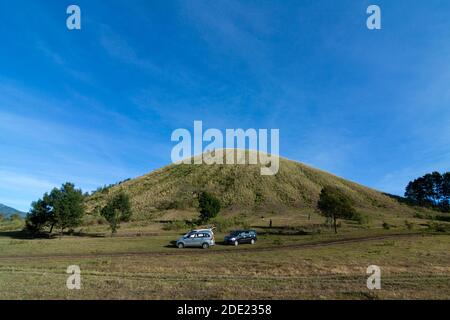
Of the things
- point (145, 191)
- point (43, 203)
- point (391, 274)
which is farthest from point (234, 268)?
point (145, 191)

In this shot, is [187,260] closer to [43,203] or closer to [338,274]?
[338,274]

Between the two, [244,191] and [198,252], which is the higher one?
[244,191]

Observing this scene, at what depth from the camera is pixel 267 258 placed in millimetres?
27656

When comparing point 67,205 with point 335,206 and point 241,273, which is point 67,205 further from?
→ point 335,206

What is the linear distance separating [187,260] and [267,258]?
6.89m

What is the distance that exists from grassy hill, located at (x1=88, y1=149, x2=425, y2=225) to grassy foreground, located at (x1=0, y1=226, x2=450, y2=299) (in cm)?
4944

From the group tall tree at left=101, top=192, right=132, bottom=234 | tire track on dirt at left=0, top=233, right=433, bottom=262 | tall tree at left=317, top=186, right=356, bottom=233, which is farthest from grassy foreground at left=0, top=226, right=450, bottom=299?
tall tree at left=101, top=192, right=132, bottom=234

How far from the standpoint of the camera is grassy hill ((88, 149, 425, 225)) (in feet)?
296

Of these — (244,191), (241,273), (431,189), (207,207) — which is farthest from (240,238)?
(431,189)

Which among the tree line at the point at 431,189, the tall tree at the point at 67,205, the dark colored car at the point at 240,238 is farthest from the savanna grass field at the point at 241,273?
the tree line at the point at 431,189

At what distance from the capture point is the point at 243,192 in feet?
339

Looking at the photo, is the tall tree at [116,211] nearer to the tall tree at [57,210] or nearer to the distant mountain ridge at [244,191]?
the tall tree at [57,210]

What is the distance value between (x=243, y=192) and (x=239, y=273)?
82569 mm

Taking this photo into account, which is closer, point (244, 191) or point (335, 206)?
point (335, 206)
